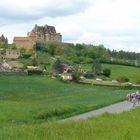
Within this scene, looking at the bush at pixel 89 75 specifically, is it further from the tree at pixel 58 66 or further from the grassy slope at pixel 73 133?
the grassy slope at pixel 73 133

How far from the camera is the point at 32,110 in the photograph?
38625 mm

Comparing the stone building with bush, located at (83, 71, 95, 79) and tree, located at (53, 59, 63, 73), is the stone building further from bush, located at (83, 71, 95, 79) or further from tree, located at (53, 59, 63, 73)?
bush, located at (83, 71, 95, 79)

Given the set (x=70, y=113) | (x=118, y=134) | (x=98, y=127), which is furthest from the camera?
(x=70, y=113)

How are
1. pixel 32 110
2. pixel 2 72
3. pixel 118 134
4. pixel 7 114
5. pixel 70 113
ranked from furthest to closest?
1. pixel 2 72
2. pixel 70 113
3. pixel 32 110
4. pixel 7 114
5. pixel 118 134

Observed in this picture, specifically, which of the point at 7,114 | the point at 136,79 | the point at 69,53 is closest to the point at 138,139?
the point at 7,114

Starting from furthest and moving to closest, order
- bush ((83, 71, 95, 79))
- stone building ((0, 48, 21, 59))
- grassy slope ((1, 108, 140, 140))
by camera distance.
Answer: stone building ((0, 48, 21, 59)) → bush ((83, 71, 95, 79)) → grassy slope ((1, 108, 140, 140))

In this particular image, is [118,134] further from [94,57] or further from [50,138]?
[94,57]

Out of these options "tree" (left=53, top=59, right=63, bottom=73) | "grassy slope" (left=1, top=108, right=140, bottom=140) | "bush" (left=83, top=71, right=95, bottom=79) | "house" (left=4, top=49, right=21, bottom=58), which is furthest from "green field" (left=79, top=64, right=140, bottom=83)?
"grassy slope" (left=1, top=108, right=140, bottom=140)

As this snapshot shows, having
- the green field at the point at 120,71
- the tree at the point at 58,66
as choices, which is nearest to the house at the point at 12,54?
the green field at the point at 120,71

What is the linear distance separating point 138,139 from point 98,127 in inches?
207

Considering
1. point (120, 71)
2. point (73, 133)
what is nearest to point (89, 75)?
point (120, 71)

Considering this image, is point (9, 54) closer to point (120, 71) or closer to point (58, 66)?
point (120, 71)

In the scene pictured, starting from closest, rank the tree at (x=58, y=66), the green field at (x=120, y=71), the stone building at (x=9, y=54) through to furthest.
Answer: the tree at (x=58, y=66)
the green field at (x=120, y=71)
the stone building at (x=9, y=54)

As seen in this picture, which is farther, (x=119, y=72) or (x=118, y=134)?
(x=119, y=72)
